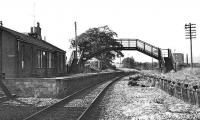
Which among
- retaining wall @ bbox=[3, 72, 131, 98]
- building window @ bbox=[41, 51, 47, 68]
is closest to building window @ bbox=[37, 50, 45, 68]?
building window @ bbox=[41, 51, 47, 68]

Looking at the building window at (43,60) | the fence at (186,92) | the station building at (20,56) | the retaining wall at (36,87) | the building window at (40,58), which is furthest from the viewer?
the building window at (43,60)

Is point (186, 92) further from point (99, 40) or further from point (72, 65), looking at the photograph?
point (99, 40)

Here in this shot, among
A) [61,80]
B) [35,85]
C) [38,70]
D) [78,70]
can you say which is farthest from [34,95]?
[78,70]

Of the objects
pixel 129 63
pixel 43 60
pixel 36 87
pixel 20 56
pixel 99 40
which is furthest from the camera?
pixel 129 63

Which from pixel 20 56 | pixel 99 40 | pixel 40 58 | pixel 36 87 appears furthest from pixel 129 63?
pixel 36 87

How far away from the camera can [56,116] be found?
29.9 ft

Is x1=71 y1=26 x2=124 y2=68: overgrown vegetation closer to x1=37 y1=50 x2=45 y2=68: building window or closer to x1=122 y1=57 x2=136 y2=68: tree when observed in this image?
x1=37 y1=50 x2=45 y2=68: building window

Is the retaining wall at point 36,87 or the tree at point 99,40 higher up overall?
the tree at point 99,40

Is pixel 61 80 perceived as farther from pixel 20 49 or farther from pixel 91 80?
pixel 91 80

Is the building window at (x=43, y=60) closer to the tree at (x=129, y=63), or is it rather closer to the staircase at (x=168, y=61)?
the staircase at (x=168, y=61)

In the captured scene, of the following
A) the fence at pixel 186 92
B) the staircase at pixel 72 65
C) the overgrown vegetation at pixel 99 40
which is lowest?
the fence at pixel 186 92

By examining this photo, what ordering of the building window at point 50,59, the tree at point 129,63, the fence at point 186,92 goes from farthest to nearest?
the tree at point 129,63
the building window at point 50,59
the fence at point 186,92

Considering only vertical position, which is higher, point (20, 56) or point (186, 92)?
point (20, 56)

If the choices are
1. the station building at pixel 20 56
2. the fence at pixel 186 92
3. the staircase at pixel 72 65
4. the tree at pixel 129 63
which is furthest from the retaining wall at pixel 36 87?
the tree at pixel 129 63
